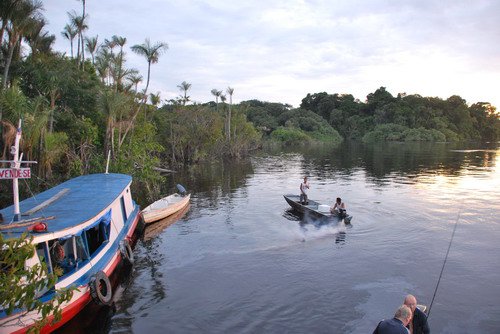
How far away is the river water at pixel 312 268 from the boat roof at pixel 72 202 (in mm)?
3478

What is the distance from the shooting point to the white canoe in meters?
25.2

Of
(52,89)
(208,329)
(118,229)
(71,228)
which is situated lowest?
(208,329)

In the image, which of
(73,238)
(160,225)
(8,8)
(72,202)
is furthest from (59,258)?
(8,8)

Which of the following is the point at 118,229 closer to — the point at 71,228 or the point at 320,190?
the point at 71,228

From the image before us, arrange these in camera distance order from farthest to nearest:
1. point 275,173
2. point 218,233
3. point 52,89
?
point 275,173, point 52,89, point 218,233

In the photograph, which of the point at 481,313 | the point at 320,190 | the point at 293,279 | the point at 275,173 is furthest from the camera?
the point at 275,173

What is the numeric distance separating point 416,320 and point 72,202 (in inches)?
524

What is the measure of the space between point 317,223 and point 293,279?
343 inches

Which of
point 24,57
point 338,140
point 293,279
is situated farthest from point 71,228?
point 338,140

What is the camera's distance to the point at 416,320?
918cm

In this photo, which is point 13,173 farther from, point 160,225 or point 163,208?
point 163,208

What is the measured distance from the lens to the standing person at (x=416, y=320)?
8.99 m

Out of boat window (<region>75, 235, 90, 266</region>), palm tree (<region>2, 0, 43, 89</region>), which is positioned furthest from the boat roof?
palm tree (<region>2, 0, 43, 89</region>)

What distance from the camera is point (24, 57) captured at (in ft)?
105
